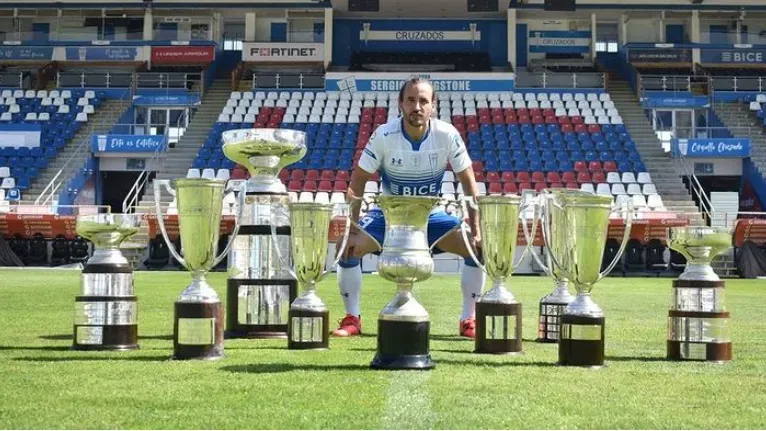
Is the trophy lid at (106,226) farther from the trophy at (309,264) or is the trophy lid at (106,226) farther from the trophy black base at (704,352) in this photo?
the trophy black base at (704,352)

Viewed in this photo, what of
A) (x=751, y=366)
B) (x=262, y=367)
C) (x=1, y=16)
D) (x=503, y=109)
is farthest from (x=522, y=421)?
(x=1, y=16)

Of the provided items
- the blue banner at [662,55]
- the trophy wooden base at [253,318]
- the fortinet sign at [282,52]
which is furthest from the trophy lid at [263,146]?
the blue banner at [662,55]

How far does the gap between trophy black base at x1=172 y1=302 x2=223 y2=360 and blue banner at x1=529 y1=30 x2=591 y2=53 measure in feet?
102

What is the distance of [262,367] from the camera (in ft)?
15.4

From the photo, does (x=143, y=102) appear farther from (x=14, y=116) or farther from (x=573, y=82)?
(x=573, y=82)

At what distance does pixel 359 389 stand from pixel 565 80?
2861cm

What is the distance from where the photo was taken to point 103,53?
32.8 m

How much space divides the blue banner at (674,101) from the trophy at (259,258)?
86.0ft

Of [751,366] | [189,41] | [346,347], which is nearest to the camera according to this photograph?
[751,366]

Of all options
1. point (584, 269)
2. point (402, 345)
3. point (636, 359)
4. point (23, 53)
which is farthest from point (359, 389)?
point (23, 53)

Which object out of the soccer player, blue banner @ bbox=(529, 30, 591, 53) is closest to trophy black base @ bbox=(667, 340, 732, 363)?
the soccer player

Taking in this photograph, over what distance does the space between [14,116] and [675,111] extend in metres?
21.5

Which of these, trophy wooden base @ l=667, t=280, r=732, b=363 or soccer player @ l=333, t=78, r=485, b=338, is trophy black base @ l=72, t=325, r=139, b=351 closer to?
soccer player @ l=333, t=78, r=485, b=338

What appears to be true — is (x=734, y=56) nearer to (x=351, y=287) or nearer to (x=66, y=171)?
(x=66, y=171)
